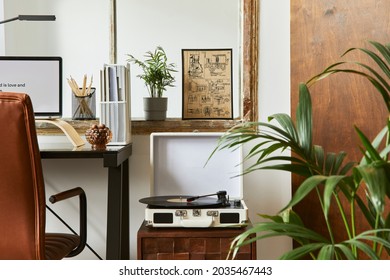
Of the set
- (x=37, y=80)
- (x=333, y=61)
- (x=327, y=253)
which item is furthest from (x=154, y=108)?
(x=327, y=253)

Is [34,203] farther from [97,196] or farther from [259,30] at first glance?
[259,30]

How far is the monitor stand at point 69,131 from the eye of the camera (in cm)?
256

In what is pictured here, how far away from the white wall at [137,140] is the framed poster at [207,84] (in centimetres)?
15

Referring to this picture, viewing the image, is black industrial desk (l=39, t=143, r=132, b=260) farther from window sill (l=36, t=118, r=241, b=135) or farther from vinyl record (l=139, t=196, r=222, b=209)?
window sill (l=36, t=118, r=241, b=135)

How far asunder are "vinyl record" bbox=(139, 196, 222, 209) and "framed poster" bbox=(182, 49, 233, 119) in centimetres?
45

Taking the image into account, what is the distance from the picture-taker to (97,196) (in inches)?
111

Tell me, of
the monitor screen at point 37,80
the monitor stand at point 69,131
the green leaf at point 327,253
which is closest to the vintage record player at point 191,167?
the monitor stand at point 69,131

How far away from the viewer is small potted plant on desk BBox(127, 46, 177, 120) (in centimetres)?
277

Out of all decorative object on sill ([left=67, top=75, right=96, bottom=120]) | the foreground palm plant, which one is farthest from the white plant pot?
the foreground palm plant

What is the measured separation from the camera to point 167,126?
2.77 metres

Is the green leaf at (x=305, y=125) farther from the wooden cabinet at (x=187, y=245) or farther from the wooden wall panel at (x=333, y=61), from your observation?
the wooden wall panel at (x=333, y=61)

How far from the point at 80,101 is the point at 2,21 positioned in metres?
0.49

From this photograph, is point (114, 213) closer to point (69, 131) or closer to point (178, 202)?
point (178, 202)
